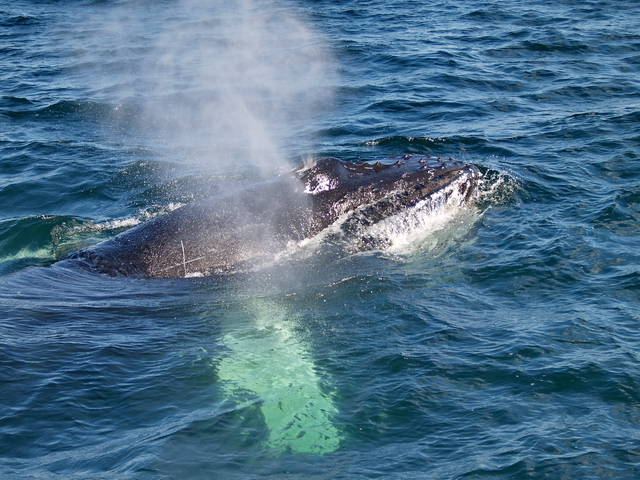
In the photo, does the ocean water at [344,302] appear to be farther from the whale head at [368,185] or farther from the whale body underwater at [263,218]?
the whale head at [368,185]

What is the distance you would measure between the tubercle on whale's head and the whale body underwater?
0.05ft

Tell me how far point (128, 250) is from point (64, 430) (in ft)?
11.7

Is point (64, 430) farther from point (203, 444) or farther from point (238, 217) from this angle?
point (238, 217)

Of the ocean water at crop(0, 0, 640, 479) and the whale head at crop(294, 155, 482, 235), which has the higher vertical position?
the whale head at crop(294, 155, 482, 235)

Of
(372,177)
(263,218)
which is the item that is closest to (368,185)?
(372,177)

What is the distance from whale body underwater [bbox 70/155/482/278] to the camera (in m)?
10.2

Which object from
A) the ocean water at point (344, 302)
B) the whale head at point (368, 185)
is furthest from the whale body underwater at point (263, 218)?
the ocean water at point (344, 302)

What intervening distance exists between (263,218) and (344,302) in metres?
1.87

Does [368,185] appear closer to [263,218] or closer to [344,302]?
[263,218]

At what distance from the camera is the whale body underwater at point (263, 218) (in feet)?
33.6

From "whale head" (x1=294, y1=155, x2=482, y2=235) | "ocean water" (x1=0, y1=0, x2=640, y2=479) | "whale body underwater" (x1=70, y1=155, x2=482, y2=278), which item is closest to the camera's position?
"ocean water" (x1=0, y1=0, x2=640, y2=479)

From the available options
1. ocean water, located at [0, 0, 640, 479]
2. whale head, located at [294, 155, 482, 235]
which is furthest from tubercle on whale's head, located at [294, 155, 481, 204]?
ocean water, located at [0, 0, 640, 479]

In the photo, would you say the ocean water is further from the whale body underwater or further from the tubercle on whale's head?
the tubercle on whale's head

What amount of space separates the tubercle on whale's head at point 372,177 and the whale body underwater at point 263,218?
16 millimetres
